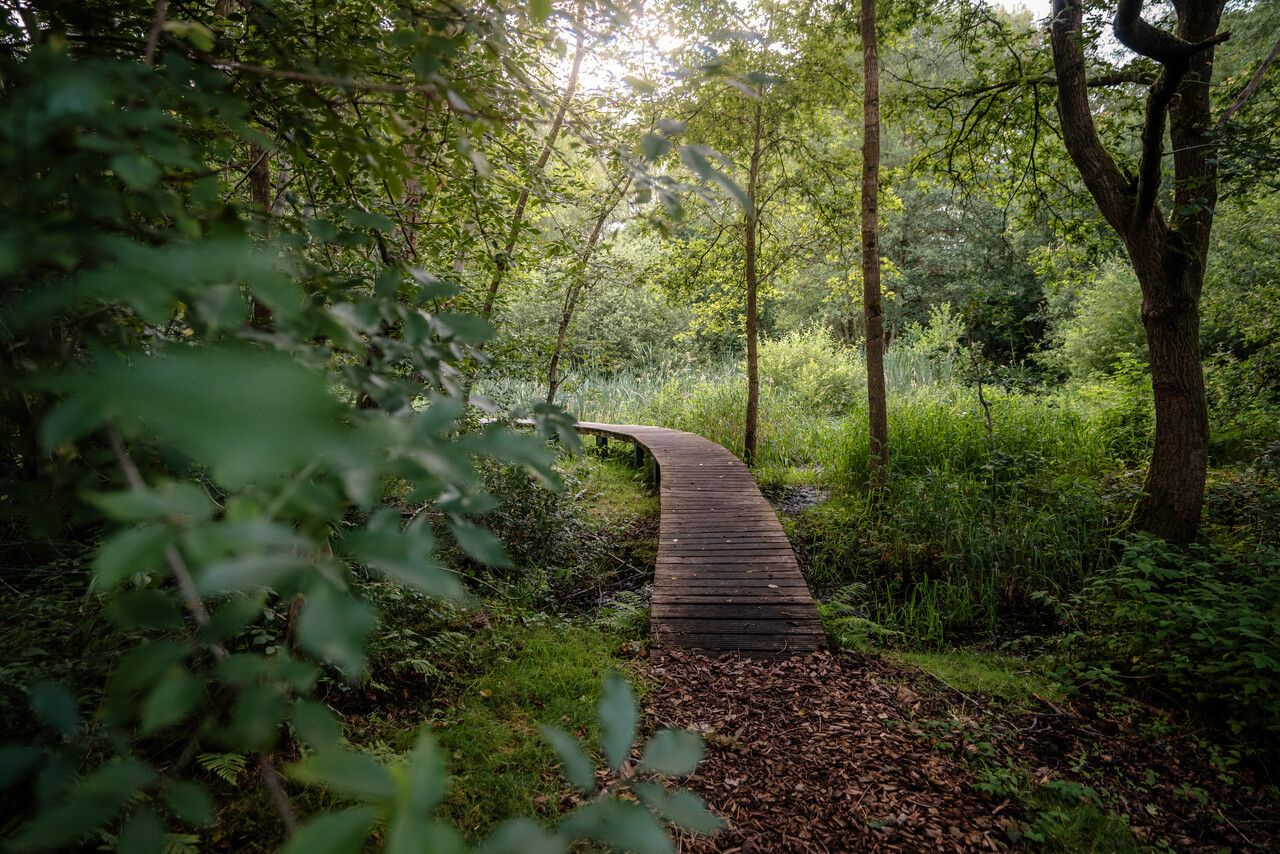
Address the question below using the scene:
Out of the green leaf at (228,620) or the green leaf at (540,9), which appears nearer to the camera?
the green leaf at (228,620)

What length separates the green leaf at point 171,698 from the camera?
447 mm

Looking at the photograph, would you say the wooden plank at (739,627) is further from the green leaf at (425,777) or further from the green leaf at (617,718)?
the green leaf at (425,777)

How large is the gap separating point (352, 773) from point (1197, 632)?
4021mm

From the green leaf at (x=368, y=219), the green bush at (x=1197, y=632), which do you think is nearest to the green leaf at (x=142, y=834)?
the green leaf at (x=368, y=219)

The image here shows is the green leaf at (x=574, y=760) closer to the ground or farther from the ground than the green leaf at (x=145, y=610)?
closer to the ground

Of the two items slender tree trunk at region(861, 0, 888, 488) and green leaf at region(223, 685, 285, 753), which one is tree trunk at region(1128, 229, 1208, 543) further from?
green leaf at region(223, 685, 285, 753)

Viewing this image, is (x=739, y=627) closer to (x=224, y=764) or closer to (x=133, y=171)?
(x=224, y=764)

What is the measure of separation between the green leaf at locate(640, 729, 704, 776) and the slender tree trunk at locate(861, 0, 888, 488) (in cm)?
500

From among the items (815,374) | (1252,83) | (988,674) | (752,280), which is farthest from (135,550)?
(815,374)

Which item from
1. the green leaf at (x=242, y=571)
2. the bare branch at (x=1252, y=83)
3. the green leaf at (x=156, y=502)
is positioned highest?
the bare branch at (x=1252, y=83)

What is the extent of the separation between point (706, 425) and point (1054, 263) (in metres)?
5.52

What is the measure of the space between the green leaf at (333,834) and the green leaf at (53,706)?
0.36 meters

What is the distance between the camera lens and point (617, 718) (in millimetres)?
570

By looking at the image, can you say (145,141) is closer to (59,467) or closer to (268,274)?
(268,274)
